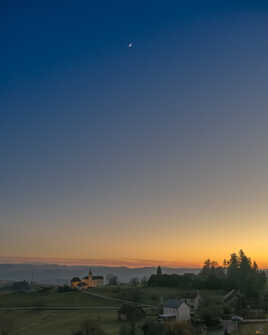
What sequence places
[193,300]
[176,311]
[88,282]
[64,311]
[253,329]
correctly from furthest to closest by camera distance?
[88,282] < [193,300] < [64,311] < [176,311] < [253,329]

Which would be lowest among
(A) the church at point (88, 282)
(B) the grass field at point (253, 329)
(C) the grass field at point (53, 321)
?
(A) the church at point (88, 282)

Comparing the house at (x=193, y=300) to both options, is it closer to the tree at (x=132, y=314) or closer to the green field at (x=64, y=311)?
the green field at (x=64, y=311)

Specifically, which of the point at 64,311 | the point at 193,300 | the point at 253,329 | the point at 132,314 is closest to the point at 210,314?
the point at 253,329

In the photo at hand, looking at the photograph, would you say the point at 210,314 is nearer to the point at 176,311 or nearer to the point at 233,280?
the point at 176,311

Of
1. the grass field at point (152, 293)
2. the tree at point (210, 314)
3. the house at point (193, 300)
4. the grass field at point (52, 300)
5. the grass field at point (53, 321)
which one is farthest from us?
the grass field at point (152, 293)

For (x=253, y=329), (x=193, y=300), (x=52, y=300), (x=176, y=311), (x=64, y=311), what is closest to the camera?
(x=253, y=329)

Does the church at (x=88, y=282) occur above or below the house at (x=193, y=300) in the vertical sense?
below

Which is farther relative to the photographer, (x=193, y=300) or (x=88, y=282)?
(x=88, y=282)

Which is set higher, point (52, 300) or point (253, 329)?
point (253, 329)

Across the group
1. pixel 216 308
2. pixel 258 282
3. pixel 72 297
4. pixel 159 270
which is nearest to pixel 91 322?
pixel 216 308

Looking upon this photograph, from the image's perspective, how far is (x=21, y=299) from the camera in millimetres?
101875

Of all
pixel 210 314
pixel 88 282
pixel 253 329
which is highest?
pixel 210 314

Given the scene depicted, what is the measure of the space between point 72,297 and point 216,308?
154ft

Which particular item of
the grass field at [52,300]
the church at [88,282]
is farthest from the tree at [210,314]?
the church at [88,282]
